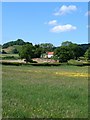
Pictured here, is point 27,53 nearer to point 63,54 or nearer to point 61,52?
point 63,54

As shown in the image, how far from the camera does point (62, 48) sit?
14625cm

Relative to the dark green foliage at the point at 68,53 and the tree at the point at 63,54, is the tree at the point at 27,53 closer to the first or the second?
the tree at the point at 63,54

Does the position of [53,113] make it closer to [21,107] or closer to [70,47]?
[21,107]

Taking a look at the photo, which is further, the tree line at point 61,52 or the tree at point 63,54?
the tree at point 63,54

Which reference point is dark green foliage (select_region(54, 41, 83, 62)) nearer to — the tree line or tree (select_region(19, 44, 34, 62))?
the tree line

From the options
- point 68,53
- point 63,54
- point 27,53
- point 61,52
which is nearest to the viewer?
point 27,53

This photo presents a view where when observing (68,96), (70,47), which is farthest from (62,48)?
(68,96)

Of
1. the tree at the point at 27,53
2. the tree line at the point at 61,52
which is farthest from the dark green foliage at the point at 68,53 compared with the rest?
the tree at the point at 27,53

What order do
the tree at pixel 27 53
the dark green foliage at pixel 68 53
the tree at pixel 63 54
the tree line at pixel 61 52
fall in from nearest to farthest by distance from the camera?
1. the tree at pixel 27 53
2. the tree line at pixel 61 52
3. the tree at pixel 63 54
4. the dark green foliage at pixel 68 53


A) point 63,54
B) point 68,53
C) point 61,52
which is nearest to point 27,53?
point 63,54

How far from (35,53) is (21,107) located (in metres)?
137

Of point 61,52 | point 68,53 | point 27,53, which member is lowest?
point 27,53

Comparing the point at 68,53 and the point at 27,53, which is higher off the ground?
the point at 68,53

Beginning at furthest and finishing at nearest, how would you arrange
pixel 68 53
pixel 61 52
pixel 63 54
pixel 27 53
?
pixel 68 53
pixel 61 52
pixel 63 54
pixel 27 53
